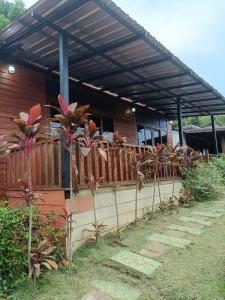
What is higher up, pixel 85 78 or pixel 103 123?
pixel 85 78

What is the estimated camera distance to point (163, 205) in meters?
7.23

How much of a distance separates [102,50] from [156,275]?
450 centimetres

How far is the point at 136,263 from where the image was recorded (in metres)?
4.17

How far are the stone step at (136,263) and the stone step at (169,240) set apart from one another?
0.75m

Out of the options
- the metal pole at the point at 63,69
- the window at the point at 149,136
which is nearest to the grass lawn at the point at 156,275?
the metal pole at the point at 63,69

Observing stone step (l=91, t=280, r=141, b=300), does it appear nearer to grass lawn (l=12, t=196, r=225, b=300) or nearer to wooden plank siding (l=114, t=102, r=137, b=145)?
grass lawn (l=12, t=196, r=225, b=300)

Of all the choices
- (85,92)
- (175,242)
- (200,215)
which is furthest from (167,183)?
(85,92)

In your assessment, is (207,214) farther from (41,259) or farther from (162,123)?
(162,123)

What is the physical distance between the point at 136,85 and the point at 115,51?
9.07 feet

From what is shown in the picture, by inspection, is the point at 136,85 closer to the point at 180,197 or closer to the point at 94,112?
the point at 94,112

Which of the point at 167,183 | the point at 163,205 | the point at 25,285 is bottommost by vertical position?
the point at 25,285

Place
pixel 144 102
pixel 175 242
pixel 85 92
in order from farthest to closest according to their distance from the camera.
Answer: pixel 144 102, pixel 85 92, pixel 175 242

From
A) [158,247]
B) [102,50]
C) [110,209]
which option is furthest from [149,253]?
[102,50]

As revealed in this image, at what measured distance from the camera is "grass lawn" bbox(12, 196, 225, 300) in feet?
11.2
